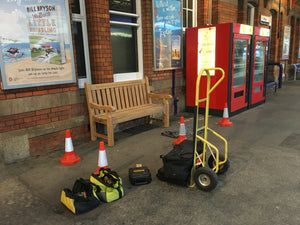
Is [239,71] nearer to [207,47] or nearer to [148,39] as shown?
[207,47]

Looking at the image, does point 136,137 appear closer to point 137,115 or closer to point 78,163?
point 137,115

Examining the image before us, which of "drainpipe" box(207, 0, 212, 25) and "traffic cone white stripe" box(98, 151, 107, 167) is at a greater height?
"drainpipe" box(207, 0, 212, 25)

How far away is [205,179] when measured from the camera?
3.21 m

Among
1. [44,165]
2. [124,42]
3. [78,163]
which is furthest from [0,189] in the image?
[124,42]

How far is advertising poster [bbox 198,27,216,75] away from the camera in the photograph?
270 inches

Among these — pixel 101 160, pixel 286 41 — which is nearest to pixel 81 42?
pixel 101 160

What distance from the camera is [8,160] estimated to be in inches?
168

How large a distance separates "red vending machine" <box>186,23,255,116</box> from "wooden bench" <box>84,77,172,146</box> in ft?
5.79

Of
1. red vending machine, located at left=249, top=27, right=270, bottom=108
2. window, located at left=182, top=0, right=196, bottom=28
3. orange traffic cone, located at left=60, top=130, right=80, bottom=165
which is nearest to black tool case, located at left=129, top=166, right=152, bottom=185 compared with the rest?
orange traffic cone, located at left=60, top=130, right=80, bottom=165

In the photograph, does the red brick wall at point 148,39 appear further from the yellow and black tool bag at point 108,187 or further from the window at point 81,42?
the yellow and black tool bag at point 108,187

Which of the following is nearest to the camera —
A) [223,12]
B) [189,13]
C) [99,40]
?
[99,40]

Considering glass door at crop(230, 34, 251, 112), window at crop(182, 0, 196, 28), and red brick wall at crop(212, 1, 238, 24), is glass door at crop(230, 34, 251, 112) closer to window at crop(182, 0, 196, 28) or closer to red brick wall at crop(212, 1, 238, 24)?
red brick wall at crop(212, 1, 238, 24)

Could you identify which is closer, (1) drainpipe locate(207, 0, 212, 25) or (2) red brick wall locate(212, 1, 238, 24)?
(1) drainpipe locate(207, 0, 212, 25)

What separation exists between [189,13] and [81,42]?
169 inches
